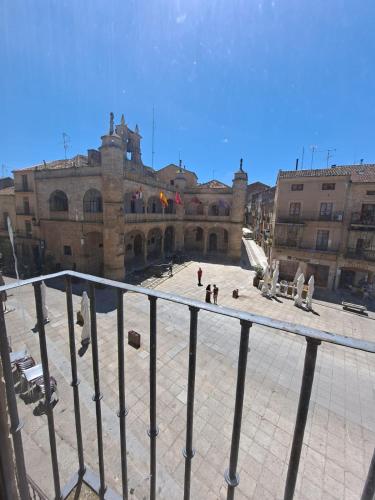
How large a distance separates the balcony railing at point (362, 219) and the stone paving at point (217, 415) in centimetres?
1219

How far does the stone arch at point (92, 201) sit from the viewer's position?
713 inches

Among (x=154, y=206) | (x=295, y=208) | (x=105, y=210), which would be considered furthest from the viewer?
(x=154, y=206)

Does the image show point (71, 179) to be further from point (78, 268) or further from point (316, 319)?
point (316, 319)

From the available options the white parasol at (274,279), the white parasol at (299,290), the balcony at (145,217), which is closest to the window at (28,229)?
the balcony at (145,217)

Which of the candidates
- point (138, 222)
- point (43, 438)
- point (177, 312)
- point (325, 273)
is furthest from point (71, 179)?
point (325, 273)

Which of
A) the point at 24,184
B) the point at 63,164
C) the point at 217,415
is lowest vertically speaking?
the point at 217,415

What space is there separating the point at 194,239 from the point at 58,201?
17.6 m

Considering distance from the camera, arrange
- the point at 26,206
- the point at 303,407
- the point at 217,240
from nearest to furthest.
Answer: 1. the point at 303,407
2. the point at 26,206
3. the point at 217,240

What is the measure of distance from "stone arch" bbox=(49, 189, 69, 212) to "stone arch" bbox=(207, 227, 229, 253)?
1821 centimetres

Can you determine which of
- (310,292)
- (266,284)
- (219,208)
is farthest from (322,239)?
(219,208)

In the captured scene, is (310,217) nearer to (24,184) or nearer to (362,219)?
(362,219)

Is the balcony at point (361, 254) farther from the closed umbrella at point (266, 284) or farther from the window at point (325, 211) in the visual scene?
the closed umbrella at point (266, 284)

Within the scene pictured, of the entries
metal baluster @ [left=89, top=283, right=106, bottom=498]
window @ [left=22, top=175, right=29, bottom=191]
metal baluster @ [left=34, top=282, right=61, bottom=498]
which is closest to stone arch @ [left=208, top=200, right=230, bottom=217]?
window @ [left=22, top=175, right=29, bottom=191]

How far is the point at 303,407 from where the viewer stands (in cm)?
149
